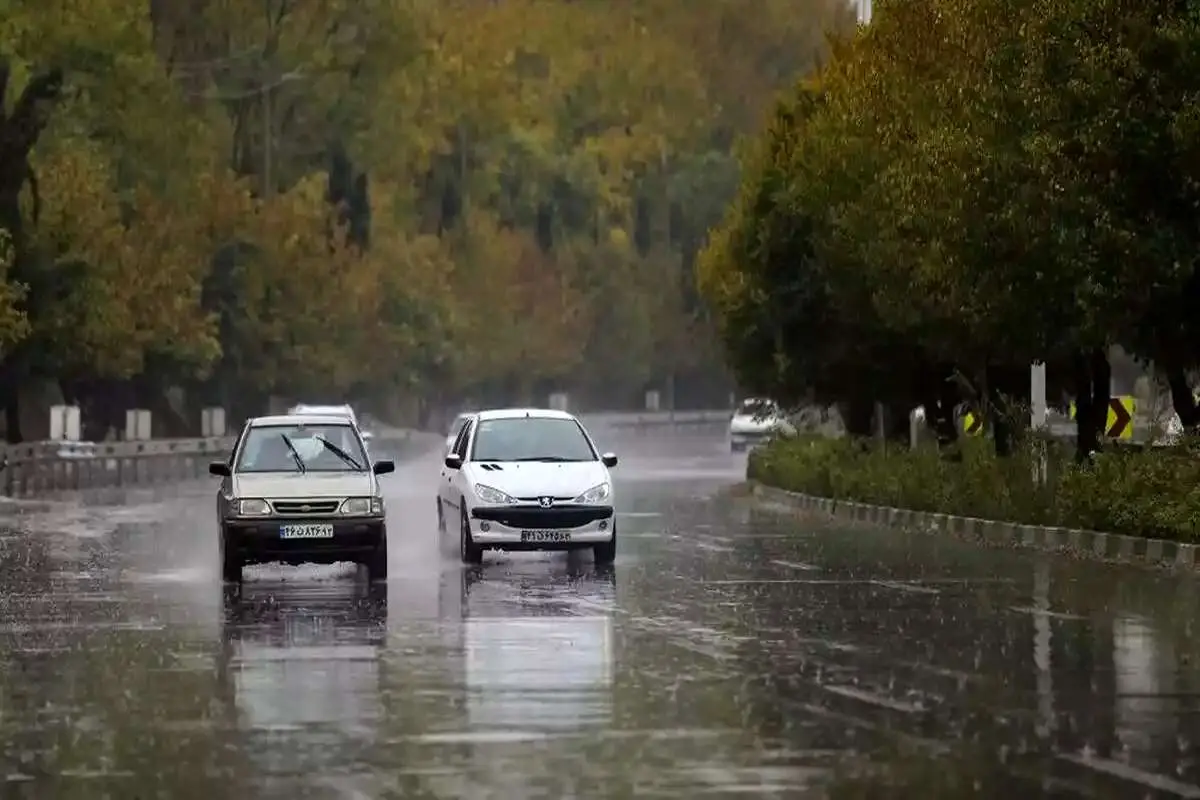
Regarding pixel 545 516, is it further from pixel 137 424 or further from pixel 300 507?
pixel 137 424

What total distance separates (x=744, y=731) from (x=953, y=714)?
141cm

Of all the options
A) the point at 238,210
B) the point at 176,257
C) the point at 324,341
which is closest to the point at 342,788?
the point at 176,257

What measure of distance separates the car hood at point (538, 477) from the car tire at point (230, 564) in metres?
3.42

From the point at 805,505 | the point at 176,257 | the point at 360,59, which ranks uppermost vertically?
the point at 360,59

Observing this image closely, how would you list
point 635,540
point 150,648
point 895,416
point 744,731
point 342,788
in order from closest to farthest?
point 342,788 → point 744,731 → point 150,648 → point 635,540 → point 895,416

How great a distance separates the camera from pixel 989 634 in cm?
1917

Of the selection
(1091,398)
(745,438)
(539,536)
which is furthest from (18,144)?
(539,536)

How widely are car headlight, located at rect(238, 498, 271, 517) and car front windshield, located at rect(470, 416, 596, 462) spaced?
4.47 meters

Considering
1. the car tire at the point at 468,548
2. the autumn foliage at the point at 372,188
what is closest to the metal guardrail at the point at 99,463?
the autumn foliage at the point at 372,188

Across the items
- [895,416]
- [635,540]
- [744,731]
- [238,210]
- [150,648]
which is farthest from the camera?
[238,210]

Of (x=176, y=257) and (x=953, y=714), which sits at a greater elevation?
(x=176, y=257)

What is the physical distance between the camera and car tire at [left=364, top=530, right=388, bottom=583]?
2497 cm

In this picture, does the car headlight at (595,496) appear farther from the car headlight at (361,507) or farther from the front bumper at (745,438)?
the front bumper at (745,438)

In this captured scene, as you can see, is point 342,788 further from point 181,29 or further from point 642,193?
point 642,193
